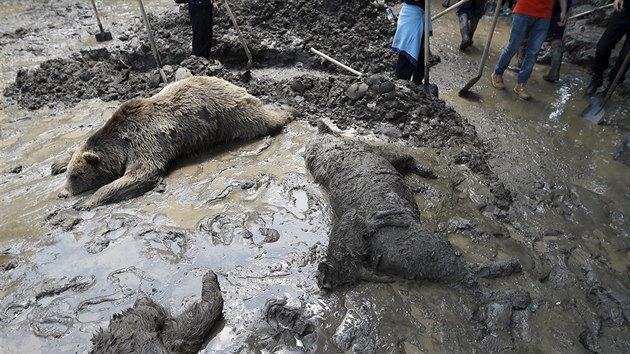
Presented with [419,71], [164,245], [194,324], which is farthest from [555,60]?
[194,324]

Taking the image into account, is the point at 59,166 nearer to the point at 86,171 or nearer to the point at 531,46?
the point at 86,171

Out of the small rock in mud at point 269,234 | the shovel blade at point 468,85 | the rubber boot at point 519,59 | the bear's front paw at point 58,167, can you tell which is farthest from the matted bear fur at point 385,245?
the rubber boot at point 519,59

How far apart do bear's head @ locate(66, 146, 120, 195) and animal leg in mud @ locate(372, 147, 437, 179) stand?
3428mm

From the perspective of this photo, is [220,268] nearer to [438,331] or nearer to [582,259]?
[438,331]

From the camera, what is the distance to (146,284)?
3.80 metres

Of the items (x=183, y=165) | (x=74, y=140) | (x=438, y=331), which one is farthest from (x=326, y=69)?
(x=438, y=331)

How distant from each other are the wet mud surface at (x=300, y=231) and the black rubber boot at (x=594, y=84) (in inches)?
46.5

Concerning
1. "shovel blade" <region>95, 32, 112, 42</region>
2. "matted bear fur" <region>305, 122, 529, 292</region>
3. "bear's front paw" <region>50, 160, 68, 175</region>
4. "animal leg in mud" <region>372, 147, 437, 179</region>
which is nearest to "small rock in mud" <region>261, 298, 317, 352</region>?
"matted bear fur" <region>305, 122, 529, 292</region>

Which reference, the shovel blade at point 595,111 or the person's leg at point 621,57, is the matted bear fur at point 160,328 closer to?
the shovel blade at point 595,111

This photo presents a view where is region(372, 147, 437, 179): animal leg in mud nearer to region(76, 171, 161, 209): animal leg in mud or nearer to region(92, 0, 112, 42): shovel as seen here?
region(76, 171, 161, 209): animal leg in mud

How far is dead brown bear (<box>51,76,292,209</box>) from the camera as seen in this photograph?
→ 17.4 feet

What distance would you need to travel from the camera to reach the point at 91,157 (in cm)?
527

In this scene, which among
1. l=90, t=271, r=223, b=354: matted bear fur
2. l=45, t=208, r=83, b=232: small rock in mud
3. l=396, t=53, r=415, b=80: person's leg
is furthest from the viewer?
l=396, t=53, r=415, b=80: person's leg

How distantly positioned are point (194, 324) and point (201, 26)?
5830 mm
